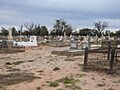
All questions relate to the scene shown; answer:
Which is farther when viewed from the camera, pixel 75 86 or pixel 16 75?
pixel 16 75

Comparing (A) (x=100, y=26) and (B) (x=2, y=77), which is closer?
(B) (x=2, y=77)

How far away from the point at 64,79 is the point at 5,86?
2420mm

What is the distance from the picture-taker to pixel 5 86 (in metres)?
10.2

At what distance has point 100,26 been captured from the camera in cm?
10688

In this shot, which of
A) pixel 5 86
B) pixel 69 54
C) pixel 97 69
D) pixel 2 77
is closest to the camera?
pixel 5 86

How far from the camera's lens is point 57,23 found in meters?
105

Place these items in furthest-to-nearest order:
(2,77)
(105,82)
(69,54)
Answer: (69,54)
(2,77)
(105,82)

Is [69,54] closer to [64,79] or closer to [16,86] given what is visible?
[64,79]

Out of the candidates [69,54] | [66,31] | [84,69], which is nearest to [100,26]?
[66,31]

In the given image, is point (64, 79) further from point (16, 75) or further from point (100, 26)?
point (100, 26)

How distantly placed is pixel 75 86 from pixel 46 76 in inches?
90.1

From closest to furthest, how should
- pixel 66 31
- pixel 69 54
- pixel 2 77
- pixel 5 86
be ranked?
pixel 5 86 < pixel 2 77 < pixel 69 54 < pixel 66 31

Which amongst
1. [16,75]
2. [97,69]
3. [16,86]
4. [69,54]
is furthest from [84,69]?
[69,54]

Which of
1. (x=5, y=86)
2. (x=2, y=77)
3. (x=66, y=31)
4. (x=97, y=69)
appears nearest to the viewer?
(x=5, y=86)
